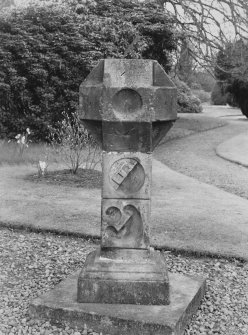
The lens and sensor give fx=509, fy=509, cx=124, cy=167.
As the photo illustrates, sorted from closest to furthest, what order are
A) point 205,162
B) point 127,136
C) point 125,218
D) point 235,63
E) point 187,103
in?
point 127,136 < point 125,218 < point 205,162 < point 235,63 < point 187,103

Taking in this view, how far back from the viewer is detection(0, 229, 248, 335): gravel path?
4.09 metres

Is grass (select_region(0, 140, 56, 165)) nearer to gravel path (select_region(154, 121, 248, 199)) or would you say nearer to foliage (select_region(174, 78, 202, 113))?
gravel path (select_region(154, 121, 248, 199))

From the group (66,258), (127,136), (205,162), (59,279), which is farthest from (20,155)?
(127,136)

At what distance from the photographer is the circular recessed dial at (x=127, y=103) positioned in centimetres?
396

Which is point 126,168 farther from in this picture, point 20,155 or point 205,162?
point 205,162

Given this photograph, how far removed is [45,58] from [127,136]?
10.9 m

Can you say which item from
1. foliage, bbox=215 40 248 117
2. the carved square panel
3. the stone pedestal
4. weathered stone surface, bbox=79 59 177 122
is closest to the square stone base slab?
the stone pedestal

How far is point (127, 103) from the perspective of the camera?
397 cm

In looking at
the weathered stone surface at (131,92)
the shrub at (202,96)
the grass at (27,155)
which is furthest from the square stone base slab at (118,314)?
the shrub at (202,96)

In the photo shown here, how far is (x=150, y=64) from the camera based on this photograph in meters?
3.96

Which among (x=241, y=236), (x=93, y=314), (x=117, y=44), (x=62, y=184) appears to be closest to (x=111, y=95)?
(x=93, y=314)

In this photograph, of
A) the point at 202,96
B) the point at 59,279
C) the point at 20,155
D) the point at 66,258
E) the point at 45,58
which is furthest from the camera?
the point at 202,96

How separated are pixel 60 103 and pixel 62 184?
5502 mm

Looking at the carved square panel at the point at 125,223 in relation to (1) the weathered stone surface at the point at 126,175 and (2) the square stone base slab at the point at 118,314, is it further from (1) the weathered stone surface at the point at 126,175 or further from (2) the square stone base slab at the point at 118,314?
(2) the square stone base slab at the point at 118,314
